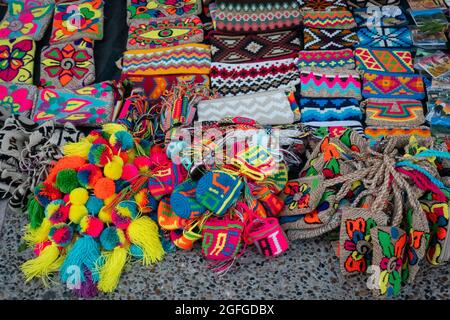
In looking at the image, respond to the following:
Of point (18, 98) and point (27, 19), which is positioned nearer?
point (18, 98)

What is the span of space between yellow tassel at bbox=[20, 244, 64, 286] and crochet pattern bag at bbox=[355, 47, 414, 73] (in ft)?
4.71

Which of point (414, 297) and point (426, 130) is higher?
point (426, 130)

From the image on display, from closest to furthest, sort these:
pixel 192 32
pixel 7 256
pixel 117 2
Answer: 1. pixel 7 256
2. pixel 192 32
3. pixel 117 2

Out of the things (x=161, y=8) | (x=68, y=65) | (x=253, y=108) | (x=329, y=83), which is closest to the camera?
(x=253, y=108)

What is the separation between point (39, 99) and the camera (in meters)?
1.92

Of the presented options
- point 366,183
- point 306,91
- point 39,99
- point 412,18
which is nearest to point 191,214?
point 366,183

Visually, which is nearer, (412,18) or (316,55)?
(316,55)

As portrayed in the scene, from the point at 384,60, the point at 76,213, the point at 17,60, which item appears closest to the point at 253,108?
the point at 384,60

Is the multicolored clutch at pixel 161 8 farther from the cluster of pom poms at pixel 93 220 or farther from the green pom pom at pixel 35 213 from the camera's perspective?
the green pom pom at pixel 35 213

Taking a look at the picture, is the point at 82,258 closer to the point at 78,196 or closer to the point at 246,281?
the point at 78,196

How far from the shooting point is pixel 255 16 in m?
2.19

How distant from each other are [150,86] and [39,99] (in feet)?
1.50

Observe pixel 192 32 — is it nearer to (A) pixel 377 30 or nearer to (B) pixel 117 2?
(B) pixel 117 2

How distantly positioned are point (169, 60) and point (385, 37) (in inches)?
39.4
